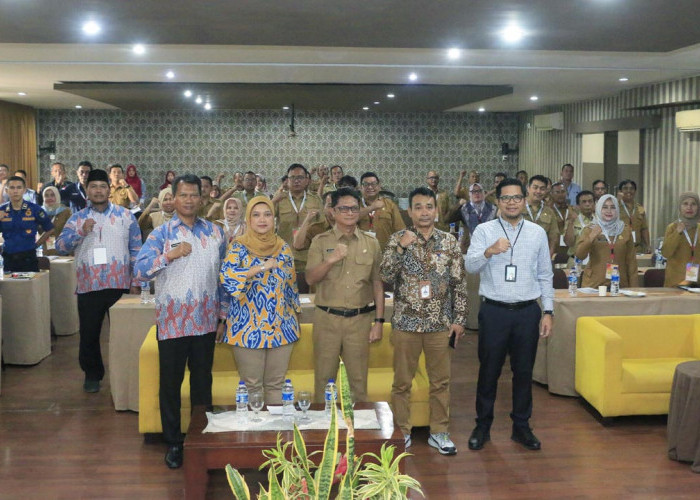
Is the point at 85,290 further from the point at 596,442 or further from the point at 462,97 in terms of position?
the point at 462,97

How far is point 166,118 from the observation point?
1917 cm

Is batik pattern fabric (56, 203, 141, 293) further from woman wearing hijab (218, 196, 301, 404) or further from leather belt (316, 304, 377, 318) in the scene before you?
leather belt (316, 304, 377, 318)

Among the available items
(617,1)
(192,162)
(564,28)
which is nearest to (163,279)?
(617,1)

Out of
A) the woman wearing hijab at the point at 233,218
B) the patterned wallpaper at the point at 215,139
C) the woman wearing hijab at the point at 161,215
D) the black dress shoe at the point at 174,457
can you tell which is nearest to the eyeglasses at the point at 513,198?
the black dress shoe at the point at 174,457

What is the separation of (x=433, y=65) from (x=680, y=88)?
4246mm

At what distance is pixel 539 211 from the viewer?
312 inches

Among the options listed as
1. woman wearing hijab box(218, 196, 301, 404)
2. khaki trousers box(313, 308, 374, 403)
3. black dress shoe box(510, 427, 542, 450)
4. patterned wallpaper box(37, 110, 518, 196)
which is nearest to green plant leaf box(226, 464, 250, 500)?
woman wearing hijab box(218, 196, 301, 404)

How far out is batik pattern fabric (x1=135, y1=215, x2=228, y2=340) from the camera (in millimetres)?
4625

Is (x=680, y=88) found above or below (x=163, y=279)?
above

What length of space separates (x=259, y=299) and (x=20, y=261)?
416 cm

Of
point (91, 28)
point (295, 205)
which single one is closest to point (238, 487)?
point (295, 205)

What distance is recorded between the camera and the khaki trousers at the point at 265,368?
4656mm

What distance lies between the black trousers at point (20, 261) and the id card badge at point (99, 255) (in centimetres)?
211

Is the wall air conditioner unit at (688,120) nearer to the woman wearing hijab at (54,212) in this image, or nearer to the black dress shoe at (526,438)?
the black dress shoe at (526,438)
